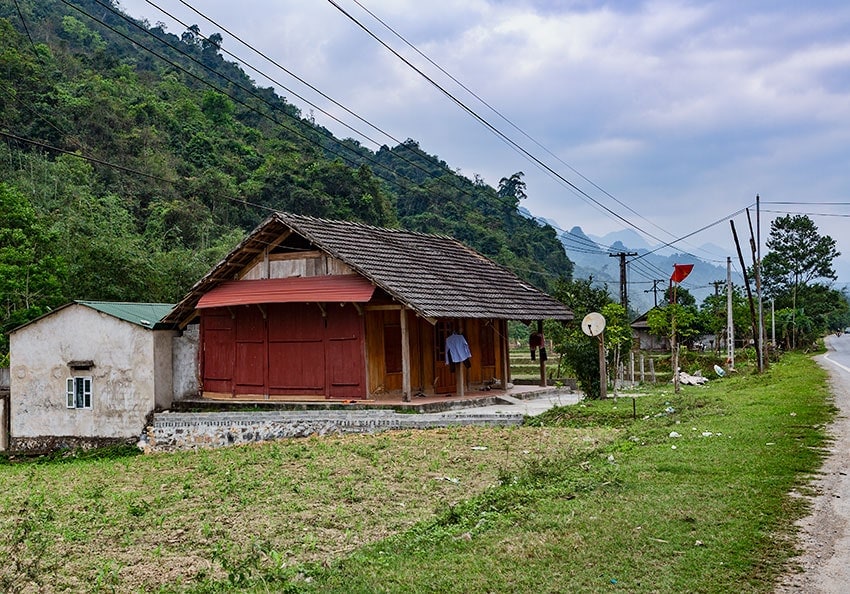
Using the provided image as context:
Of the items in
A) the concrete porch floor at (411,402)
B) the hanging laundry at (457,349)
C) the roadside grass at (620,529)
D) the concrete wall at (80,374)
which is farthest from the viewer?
the concrete wall at (80,374)

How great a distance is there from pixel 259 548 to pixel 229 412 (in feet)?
41.0

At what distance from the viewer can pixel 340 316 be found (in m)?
19.3

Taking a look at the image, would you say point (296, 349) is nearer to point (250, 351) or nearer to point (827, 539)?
point (250, 351)

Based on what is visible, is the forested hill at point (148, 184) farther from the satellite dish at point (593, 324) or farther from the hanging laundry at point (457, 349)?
the satellite dish at point (593, 324)

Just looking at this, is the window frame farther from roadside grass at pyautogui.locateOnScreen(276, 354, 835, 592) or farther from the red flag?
the red flag

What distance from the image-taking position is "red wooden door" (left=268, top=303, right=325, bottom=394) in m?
19.6

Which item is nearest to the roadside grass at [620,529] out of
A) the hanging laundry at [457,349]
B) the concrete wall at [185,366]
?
the hanging laundry at [457,349]

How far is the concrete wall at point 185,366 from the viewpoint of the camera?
21.7m

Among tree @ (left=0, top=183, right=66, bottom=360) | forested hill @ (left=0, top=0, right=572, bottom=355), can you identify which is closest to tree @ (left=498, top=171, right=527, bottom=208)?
forested hill @ (left=0, top=0, right=572, bottom=355)

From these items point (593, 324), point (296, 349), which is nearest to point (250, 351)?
point (296, 349)

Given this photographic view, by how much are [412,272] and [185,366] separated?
23.1ft

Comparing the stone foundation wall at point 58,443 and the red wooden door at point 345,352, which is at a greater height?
the red wooden door at point 345,352

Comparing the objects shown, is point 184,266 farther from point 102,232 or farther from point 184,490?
point 184,490

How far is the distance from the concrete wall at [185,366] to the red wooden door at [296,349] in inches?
111
